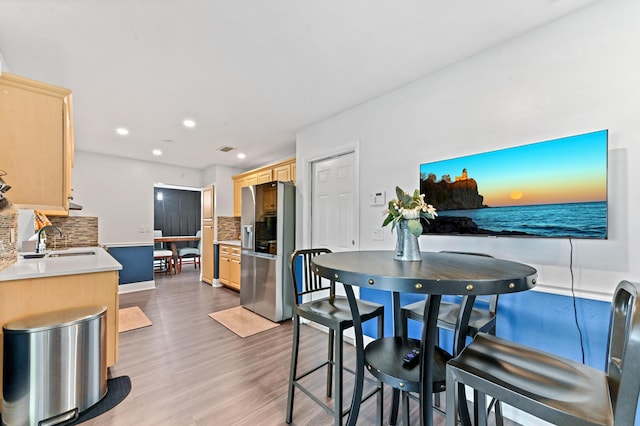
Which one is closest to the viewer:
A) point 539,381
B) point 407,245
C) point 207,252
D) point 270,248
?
point 539,381

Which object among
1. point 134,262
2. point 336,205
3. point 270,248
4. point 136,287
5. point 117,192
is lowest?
point 136,287

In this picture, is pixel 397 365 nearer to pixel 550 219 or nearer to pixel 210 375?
pixel 550 219

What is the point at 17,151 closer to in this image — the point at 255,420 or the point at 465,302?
the point at 255,420

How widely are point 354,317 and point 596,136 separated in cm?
169

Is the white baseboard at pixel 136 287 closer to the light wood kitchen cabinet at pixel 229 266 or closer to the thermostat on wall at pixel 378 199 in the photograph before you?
the light wood kitchen cabinet at pixel 229 266

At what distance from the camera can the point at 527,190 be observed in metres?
1.76

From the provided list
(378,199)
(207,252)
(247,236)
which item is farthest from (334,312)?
(207,252)

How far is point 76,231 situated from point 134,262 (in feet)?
Result: 3.39

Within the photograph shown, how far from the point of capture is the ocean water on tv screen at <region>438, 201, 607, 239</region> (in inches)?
59.8

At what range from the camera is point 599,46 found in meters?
1.57

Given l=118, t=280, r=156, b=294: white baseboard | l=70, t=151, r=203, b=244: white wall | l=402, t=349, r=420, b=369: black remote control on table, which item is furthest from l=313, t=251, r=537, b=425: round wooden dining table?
l=70, t=151, r=203, b=244: white wall

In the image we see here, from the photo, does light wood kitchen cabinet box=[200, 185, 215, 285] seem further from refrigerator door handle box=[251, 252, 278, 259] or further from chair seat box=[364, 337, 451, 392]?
chair seat box=[364, 337, 451, 392]

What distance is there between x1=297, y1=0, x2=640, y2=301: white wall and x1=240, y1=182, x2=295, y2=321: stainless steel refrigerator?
1405mm

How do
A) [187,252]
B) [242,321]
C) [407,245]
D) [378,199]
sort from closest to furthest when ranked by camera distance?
[407,245] < [378,199] < [242,321] < [187,252]
